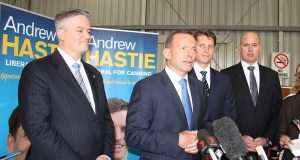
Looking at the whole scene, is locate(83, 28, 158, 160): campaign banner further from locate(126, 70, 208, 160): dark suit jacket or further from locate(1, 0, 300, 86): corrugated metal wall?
locate(1, 0, 300, 86): corrugated metal wall

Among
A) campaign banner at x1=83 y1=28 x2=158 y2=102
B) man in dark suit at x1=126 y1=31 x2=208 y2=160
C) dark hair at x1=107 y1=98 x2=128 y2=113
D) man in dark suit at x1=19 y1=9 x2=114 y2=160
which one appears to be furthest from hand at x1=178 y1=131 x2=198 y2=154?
campaign banner at x1=83 y1=28 x2=158 y2=102

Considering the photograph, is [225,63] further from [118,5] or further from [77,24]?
[77,24]

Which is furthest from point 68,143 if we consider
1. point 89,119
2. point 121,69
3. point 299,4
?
point 299,4

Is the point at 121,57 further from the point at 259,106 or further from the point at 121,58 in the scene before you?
the point at 259,106

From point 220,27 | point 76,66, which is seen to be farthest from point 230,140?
point 220,27

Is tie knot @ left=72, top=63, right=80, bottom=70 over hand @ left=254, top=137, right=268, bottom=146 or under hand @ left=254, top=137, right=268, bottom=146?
over

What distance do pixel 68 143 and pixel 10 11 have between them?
1986 mm

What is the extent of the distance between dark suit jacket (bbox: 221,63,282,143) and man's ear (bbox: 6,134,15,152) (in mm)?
2279

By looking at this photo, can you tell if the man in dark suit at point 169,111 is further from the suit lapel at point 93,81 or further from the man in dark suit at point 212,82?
the man in dark suit at point 212,82

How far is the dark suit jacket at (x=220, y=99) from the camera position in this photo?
2758 millimetres

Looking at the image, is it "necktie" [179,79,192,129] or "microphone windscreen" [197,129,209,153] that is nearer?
"microphone windscreen" [197,129,209,153]

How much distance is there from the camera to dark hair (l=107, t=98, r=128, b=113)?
423cm

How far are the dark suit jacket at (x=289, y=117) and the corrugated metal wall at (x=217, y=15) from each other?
6.55m

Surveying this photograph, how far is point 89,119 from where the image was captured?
204 cm
